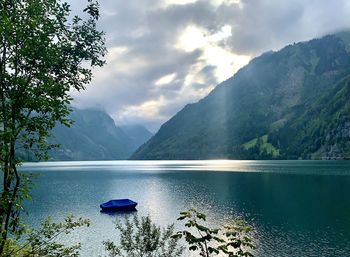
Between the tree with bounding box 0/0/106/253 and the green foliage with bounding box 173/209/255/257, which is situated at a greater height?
the tree with bounding box 0/0/106/253

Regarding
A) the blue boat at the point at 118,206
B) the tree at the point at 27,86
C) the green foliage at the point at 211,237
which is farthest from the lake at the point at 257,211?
the tree at the point at 27,86

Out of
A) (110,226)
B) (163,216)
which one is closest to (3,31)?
(110,226)

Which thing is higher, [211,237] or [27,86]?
[27,86]

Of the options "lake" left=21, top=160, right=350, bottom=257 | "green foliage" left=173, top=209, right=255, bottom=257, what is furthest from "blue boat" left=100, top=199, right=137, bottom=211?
A: "green foliage" left=173, top=209, right=255, bottom=257

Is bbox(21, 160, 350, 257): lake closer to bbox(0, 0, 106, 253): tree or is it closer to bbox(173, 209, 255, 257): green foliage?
bbox(173, 209, 255, 257): green foliage

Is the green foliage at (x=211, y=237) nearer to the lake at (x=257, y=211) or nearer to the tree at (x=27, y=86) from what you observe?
the tree at (x=27, y=86)

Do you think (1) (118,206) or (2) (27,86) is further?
(1) (118,206)

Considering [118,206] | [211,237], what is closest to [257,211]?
[118,206]

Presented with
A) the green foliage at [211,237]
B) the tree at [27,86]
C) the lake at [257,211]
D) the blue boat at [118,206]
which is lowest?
the lake at [257,211]

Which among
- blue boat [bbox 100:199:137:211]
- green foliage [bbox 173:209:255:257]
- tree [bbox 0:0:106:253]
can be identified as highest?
tree [bbox 0:0:106:253]

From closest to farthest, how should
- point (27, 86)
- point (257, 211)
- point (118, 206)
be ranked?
point (27, 86) < point (257, 211) < point (118, 206)

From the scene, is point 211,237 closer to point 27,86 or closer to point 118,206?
point 27,86

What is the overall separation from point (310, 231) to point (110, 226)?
45.2m

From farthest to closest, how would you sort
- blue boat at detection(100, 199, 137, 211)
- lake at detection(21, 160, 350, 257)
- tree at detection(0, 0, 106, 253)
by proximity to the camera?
blue boat at detection(100, 199, 137, 211) < lake at detection(21, 160, 350, 257) < tree at detection(0, 0, 106, 253)
